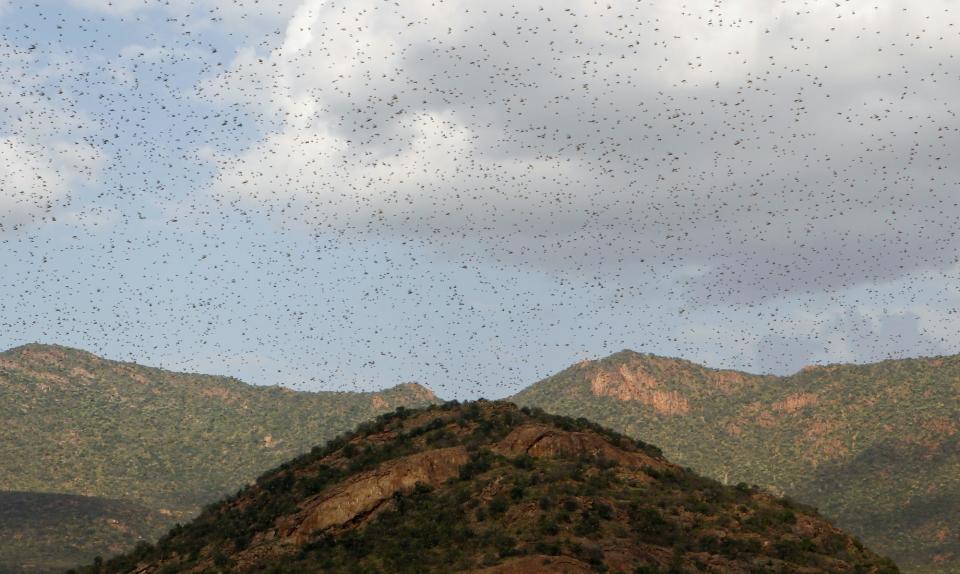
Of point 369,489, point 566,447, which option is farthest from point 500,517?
point 566,447

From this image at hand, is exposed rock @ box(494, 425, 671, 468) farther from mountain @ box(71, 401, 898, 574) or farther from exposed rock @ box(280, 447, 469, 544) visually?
exposed rock @ box(280, 447, 469, 544)

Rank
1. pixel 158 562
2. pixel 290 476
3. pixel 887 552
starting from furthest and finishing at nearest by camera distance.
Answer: pixel 887 552
pixel 290 476
pixel 158 562

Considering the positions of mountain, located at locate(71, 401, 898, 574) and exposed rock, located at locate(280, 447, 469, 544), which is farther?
exposed rock, located at locate(280, 447, 469, 544)

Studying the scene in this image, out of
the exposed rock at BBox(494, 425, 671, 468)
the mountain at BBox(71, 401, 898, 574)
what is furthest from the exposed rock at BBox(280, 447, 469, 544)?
the exposed rock at BBox(494, 425, 671, 468)

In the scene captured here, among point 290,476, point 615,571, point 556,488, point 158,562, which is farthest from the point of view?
point 290,476

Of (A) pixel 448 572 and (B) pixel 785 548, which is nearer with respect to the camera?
(A) pixel 448 572

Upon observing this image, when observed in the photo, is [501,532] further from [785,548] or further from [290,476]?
[290,476]

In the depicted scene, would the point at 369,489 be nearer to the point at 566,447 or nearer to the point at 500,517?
the point at 500,517

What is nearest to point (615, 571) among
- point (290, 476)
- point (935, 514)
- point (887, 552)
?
point (290, 476)

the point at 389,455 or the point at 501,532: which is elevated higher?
the point at 389,455
